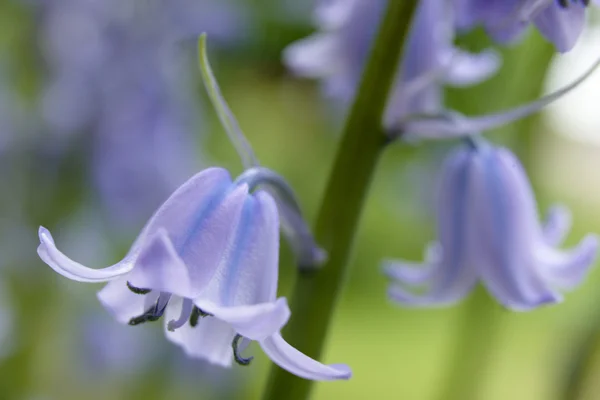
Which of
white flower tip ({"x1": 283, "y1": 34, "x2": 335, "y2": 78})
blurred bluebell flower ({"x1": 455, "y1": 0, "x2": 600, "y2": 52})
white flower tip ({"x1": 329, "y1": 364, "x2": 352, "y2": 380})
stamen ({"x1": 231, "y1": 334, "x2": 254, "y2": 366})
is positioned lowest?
stamen ({"x1": 231, "y1": 334, "x2": 254, "y2": 366})

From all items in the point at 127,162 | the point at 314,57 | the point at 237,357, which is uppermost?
the point at 314,57

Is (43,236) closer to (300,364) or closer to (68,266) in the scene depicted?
(68,266)

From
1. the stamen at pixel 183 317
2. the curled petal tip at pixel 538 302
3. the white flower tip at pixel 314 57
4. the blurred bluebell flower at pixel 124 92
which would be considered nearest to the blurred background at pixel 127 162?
the blurred bluebell flower at pixel 124 92

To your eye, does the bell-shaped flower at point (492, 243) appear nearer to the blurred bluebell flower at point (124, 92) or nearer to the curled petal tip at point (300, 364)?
the curled petal tip at point (300, 364)

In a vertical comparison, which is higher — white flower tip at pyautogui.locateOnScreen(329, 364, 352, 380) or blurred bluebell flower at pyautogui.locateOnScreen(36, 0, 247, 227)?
white flower tip at pyautogui.locateOnScreen(329, 364, 352, 380)

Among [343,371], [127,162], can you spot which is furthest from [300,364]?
[127,162]

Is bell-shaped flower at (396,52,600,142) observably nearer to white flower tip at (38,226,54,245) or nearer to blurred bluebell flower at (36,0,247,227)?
white flower tip at (38,226,54,245)

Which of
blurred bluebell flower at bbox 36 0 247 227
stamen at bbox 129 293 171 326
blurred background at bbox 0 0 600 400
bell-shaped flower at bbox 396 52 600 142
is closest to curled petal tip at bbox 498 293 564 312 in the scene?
bell-shaped flower at bbox 396 52 600 142

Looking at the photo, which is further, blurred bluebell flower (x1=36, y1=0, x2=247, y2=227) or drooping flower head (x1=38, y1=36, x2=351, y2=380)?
blurred bluebell flower (x1=36, y1=0, x2=247, y2=227)
